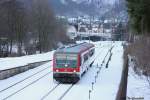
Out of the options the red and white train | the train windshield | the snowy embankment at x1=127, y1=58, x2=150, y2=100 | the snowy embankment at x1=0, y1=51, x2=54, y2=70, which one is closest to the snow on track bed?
the red and white train

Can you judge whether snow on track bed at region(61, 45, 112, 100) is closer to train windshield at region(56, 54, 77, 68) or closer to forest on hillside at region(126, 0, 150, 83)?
train windshield at region(56, 54, 77, 68)

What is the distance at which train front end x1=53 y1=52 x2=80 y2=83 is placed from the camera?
33.7 m

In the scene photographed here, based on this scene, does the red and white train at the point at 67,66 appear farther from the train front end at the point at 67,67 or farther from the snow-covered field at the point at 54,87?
the snow-covered field at the point at 54,87

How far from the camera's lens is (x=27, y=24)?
77438 mm

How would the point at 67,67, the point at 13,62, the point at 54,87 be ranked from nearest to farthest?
the point at 54,87
the point at 67,67
the point at 13,62

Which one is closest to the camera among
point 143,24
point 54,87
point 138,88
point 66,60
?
point 143,24

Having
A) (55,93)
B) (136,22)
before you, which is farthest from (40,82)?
(136,22)

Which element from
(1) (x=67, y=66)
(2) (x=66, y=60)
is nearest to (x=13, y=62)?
(2) (x=66, y=60)

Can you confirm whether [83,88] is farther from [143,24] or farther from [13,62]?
[13,62]

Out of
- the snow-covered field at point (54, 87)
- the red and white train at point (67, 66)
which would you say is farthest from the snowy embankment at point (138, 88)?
the red and white train at point (67, 66)

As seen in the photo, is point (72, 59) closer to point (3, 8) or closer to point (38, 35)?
point (3, 8)

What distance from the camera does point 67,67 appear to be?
1328 inches

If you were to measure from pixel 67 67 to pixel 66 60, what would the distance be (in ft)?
1.83

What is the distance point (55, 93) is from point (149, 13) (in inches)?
400
